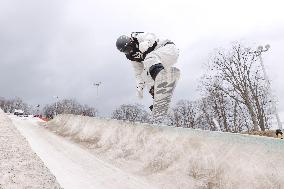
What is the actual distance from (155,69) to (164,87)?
45 centimetres

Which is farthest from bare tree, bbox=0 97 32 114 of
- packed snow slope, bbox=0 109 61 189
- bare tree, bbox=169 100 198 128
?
packed snow slope, bbox=0 109 61 189

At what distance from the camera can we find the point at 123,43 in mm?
7828

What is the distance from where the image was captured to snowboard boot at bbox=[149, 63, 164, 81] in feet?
23.0

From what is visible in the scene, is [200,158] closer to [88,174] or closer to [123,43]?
[88,174]

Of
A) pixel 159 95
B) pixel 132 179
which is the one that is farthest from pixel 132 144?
pixel 132 179

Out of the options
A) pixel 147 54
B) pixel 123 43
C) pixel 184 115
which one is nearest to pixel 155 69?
pixel 147 54

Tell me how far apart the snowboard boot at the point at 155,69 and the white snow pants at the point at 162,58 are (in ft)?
0.33

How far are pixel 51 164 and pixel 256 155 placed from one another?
4.82 m

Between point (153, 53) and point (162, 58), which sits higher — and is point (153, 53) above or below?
above

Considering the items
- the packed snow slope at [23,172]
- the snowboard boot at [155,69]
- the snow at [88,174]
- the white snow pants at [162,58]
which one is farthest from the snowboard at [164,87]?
the packed snow slope at [23,172]

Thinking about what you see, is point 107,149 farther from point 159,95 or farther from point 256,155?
point 256,155

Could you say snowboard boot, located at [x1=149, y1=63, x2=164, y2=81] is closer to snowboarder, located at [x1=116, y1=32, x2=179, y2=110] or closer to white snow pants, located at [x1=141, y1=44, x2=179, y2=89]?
snowboarder, located at [x1=116, y1=32, x2=179, y2=110]

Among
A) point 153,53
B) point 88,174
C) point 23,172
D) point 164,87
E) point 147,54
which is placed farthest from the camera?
point 147,54

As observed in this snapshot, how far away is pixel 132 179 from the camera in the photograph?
589 cm
